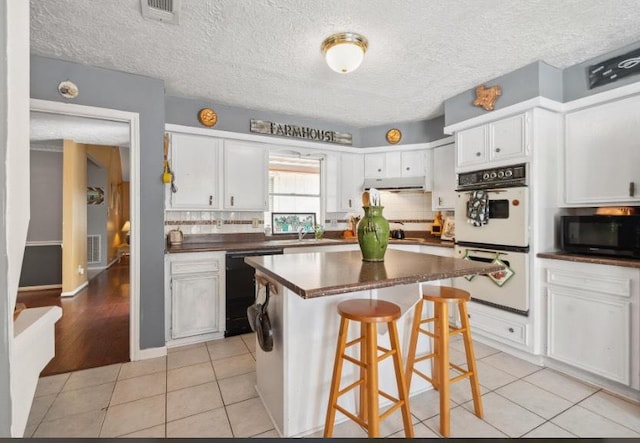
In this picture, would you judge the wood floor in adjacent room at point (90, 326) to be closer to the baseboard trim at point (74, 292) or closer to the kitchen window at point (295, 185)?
the baseboard trim at point (74, 292)

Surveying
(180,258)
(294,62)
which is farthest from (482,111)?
(180,258)

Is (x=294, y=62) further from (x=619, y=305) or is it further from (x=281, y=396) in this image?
(x=619, y=305)

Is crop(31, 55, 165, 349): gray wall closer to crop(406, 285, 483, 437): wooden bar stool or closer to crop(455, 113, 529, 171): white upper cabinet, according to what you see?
crop(406, 285, 483, 437): wooden bar stool

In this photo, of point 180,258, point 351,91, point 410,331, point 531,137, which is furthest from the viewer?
point 351,91

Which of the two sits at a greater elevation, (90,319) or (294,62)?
(294,62)

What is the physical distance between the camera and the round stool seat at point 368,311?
1.46 metres

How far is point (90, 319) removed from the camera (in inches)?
146

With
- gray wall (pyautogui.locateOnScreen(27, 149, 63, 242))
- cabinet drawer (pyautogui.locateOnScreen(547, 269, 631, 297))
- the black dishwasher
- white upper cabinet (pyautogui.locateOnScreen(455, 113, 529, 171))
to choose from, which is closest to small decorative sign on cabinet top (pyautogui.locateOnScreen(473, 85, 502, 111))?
white upper cabinet (pyautogui.locateOnScreen(455, 113, 529, 171))

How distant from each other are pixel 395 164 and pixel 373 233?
8.84 ft

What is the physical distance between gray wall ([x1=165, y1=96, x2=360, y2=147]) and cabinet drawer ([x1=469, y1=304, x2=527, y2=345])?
292 cm

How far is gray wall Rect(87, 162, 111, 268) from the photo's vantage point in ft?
21.6

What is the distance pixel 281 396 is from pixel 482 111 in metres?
3.01

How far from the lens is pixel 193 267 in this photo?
3.00m

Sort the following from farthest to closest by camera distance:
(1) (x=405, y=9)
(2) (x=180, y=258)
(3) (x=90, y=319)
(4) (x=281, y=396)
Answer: (3) (x=90, y=319) → (2) (x=180, y=258) → (1) (x=405, y=9) → (4) (x=281, y=396)
